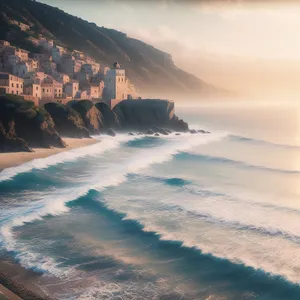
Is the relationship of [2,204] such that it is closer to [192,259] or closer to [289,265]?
[192,259]

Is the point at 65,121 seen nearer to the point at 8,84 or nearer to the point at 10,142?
the point at 8,84

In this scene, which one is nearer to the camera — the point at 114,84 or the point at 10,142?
the point at 10,142

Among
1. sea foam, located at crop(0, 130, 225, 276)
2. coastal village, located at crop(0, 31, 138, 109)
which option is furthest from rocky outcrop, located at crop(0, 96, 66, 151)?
coastal village, located at crop(0, 31, 138, 109)

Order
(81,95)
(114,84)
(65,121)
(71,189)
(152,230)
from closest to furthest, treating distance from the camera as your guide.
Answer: (152,230), (71,189), (65,121), (81,95), (114,84)

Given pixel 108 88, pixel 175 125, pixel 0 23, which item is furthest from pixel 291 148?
pixel 0 23

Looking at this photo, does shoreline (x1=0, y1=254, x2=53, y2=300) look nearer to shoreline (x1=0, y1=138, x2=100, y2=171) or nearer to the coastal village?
shoreline (x1=0, y1=138, x2=100, y2=171)

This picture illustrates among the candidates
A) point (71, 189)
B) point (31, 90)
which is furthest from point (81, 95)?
point (71, 189)
